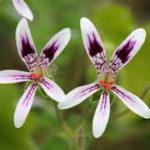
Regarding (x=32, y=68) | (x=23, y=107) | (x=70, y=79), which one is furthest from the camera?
(x=70, y=79)

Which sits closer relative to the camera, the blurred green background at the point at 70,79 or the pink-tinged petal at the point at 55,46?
the pink-tinged petal at the point at 55,46

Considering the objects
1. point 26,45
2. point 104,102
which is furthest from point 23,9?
point 104,102

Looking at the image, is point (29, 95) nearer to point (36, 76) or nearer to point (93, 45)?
point (36, 76)

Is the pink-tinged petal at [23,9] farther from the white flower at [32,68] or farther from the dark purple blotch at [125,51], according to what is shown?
the dark purple blotch at [125,51]

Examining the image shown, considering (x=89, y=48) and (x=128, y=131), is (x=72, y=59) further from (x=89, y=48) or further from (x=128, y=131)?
(x=89, y=48)

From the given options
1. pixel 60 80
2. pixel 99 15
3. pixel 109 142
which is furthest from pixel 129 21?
pixel 109 142

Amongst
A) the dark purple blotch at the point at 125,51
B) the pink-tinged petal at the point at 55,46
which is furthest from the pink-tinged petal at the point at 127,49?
the pink-tinged petal at the point at 55,46
